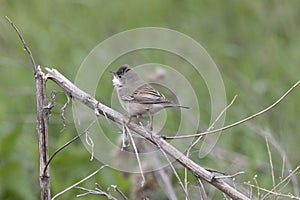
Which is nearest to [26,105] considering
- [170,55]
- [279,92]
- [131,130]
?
[170,55]

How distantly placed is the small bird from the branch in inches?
19.4

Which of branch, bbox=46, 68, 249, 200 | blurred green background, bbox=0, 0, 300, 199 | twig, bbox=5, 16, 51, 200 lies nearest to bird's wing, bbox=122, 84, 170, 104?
branch, bbox=46, 68, 249, 200

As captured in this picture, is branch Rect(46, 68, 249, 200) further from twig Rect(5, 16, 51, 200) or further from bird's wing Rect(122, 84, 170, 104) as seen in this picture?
bird's wing Rect(122, 84, 170, 104)

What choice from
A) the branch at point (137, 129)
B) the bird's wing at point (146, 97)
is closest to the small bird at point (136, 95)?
the bird's wing at point (146, 97)

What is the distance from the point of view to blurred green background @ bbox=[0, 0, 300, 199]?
484cm

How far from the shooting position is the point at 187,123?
5.23 metres

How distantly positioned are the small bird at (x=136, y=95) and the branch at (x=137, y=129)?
492mm

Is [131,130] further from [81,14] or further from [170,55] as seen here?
[81,14]

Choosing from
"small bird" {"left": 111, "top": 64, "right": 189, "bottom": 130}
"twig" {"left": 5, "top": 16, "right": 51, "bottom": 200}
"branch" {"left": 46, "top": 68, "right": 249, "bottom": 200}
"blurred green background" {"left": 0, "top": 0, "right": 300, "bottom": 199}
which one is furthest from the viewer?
"blurred green background" {"left": 0, "top": 0, "right": 300, "bottom": 199}

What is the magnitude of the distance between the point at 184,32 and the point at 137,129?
397 cm

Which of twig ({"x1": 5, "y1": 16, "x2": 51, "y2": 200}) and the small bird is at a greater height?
the small bird

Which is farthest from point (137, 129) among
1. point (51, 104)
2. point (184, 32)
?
point (184, 32)

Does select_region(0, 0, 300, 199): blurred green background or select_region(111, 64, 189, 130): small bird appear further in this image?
select_region(0, 0, 300, 199): blurred green background

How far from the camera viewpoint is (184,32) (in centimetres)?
669
